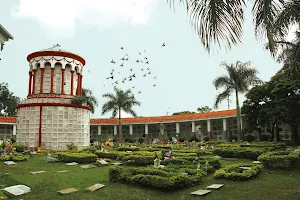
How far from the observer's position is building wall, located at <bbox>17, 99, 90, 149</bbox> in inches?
730

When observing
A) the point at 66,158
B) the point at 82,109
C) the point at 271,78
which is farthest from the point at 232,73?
the point at 66,158

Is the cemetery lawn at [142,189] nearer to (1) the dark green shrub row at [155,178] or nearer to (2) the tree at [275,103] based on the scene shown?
(1) the dark green shrub row at [155,178]

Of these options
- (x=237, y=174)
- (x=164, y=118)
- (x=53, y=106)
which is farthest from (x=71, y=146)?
(x=164, y=118)

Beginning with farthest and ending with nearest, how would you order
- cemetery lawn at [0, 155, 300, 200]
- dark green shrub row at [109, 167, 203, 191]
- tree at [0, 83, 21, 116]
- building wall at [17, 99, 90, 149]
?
tree at [0, 83, 21, 116] < building wall at [17, 99, 90, 149] < dark green shrub row at [109, 167, 203, 191] < cemetery lawn at [0, 155, 300, 200]

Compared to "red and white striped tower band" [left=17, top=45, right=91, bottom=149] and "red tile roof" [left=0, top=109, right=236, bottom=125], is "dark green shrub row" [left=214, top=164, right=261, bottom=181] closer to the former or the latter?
"red and white striped tower band" [left=17, top=45, right=91, bottom=149]

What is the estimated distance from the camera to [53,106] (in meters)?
19.0

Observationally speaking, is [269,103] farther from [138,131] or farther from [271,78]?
[138,131]

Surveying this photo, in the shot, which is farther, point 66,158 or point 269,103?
point 269,103

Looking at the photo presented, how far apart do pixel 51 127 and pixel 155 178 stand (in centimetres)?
1361

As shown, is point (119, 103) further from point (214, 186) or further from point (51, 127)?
point (214, 186)

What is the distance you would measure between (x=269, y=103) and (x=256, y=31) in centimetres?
2071

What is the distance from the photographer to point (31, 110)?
18891 mm

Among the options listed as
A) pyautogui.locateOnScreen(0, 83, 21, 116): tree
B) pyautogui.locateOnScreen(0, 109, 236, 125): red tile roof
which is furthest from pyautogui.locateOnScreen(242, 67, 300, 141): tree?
pyautogui.locateOnScreen(0, 83, 21, 116): tree

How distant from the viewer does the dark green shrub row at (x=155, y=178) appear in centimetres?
681
